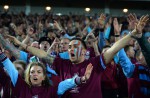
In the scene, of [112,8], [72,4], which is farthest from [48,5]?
[112,8]

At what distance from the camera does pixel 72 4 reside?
24.4m

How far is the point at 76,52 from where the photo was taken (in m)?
5.05

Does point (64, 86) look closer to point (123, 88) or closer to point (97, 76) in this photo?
point (97, 76)

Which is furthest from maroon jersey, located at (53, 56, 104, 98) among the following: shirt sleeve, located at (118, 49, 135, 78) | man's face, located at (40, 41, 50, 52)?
man's face, located at (40, 41, 50, 52)

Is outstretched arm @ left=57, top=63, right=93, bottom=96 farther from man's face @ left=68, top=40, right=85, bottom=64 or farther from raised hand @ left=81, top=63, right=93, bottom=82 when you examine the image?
man's face @ left=68, top=40, right=85, bottom=64

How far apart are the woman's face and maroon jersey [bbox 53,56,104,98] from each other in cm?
40

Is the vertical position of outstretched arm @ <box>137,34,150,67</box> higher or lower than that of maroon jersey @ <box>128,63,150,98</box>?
higher

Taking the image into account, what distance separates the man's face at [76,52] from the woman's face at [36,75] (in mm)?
581

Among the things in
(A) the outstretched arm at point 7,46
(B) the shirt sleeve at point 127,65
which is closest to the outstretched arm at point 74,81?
(B) the shirt sleeve at point 127,65

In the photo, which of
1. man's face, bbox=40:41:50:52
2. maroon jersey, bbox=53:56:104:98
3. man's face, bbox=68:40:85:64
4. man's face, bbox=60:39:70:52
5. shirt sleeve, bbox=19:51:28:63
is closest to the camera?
maroon jersey, bbox=53:56:104:98

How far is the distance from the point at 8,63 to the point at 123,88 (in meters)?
3.25

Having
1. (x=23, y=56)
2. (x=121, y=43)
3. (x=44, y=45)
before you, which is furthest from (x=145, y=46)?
(x=44, y=45)

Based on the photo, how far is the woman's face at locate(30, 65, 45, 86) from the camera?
176 inches

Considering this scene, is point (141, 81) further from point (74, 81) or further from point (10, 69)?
point (10, 69)
